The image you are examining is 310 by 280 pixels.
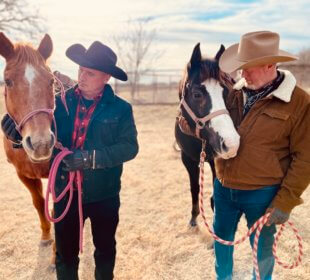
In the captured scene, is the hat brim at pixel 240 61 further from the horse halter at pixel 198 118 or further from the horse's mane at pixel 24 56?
the horse's mane at pixel 24 56

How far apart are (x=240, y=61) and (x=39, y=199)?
7.68 ft

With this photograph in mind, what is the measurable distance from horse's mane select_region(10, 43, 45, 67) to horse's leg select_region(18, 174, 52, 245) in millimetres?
1329

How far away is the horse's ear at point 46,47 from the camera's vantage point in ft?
7.29

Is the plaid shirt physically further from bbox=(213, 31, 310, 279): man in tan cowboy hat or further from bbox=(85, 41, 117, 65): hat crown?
bbox=(213, 31, 310, 279): man in tan cowboy hat

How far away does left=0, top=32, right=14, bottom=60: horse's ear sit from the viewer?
1959mm

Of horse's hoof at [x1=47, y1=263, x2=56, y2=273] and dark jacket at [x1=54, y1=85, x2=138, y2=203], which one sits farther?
horse's hoof at [x1=47, y1=263, x2=56, y2=273]

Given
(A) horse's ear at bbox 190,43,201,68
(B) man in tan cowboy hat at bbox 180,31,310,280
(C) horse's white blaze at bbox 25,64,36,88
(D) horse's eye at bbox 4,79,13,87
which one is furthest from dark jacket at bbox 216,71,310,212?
(D) horse's eye at bbox 4,79,13,87

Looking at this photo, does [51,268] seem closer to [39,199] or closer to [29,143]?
[39,199]

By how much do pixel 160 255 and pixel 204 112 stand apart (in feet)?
5.51

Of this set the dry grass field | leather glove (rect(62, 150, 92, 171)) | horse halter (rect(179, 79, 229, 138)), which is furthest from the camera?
the dry grass field

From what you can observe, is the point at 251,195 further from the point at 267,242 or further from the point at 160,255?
the point at 160,255

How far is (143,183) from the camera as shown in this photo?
5.24m

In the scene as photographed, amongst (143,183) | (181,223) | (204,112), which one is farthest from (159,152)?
(204,112)

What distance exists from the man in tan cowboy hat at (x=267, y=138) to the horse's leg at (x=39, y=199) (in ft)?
6.20
